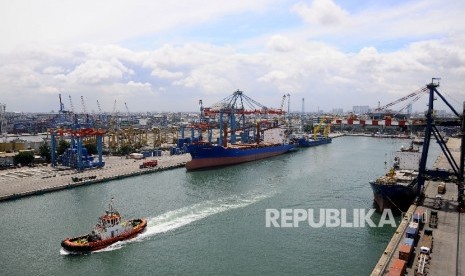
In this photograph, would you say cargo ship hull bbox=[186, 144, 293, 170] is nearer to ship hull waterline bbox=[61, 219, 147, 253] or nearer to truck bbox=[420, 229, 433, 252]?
ship hull waterline bbox=[61, 219, 147, 253]

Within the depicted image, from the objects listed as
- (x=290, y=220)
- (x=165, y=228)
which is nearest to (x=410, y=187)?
(x=290, y=220)

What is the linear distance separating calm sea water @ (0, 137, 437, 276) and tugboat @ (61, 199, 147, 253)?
394mm

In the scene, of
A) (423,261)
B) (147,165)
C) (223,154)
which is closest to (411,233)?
(423,261)

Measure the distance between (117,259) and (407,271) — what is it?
1241 centimetres

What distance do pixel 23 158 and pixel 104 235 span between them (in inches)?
1112

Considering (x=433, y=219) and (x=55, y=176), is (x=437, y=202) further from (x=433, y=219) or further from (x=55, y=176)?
(x=55, y=176)

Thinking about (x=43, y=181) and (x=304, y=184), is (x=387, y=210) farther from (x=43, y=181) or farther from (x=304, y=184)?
(x=43, y=181)

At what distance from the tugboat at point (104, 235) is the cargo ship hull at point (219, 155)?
21442 millimetres

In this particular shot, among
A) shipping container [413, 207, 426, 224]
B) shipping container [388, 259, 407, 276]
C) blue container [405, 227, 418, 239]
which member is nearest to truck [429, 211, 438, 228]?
shipping container [413, 207, 426, 224]

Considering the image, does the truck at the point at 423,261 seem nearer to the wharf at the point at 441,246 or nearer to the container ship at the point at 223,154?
the wharf at the point at 441,246

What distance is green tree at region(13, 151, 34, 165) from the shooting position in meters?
41.9

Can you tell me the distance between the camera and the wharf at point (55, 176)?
98.3 feet

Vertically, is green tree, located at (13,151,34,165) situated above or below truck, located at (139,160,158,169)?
above

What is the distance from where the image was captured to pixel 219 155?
45.3 m
